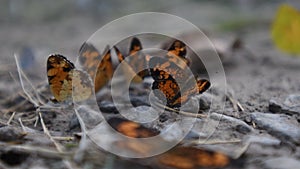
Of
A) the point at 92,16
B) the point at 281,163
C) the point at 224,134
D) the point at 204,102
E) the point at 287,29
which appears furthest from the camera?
the point at 92,16

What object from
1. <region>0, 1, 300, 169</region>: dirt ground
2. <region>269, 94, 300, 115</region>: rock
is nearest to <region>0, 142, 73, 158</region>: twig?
<region>0, 1, 300, 169</region>: dirt ground

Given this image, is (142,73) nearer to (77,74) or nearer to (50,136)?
(77,74)

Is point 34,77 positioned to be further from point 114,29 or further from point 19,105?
point 114,29

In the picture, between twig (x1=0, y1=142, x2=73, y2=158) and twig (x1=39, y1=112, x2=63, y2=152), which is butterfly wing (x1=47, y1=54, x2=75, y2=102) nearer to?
twig (x1=39, y1=112, x2=63, y2=152)

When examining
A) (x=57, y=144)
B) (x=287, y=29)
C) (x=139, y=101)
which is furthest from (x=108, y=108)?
(x=287, y=29)

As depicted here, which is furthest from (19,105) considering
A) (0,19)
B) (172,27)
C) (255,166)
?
(0,19)

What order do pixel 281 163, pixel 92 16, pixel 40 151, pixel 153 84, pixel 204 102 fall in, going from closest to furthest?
pixel 281 163 → pixel 40 151 → pixel 153 84 → pixel 204 102 → pixel 92 16
